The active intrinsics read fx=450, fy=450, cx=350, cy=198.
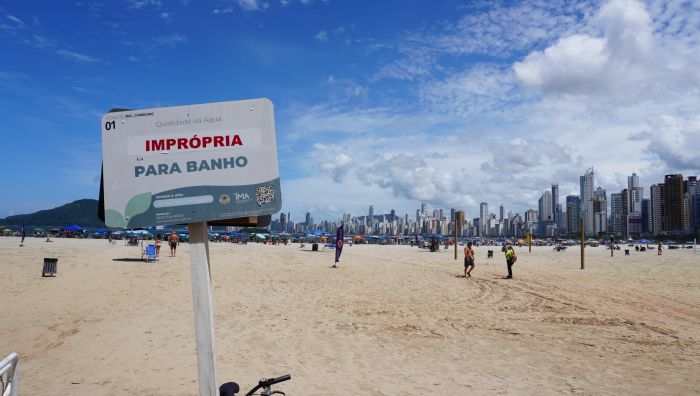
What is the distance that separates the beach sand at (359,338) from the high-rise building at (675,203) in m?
165

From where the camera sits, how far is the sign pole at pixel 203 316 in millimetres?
3027

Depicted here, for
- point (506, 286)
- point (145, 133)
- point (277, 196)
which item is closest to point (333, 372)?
A: point (277, 196)

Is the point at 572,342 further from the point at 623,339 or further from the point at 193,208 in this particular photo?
the point at 193,208

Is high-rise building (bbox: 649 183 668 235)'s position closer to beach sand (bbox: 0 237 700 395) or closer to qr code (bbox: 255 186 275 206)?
beach sand (bbox: 0 237 700 395)

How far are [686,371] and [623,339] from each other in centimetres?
185

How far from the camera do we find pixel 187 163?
2.91m

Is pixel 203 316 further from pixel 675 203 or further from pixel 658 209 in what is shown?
pixel 658 209

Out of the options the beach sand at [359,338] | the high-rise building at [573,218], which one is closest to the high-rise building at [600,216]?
the high-rise building at [573,218]

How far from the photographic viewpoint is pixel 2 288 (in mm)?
12922

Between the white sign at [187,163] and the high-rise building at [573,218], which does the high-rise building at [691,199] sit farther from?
the white sign at [187,163]

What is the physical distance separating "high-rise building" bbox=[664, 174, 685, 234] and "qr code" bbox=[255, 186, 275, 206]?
17810 cm

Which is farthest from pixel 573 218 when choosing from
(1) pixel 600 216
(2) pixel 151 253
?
(2) pixel 151 253

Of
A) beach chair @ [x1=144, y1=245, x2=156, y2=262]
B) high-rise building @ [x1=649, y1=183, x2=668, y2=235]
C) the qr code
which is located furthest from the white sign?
high-rise building @ [x1=649, y1=183, x2=668, y2=235]

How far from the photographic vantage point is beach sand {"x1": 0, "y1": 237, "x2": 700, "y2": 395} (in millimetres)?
5641
